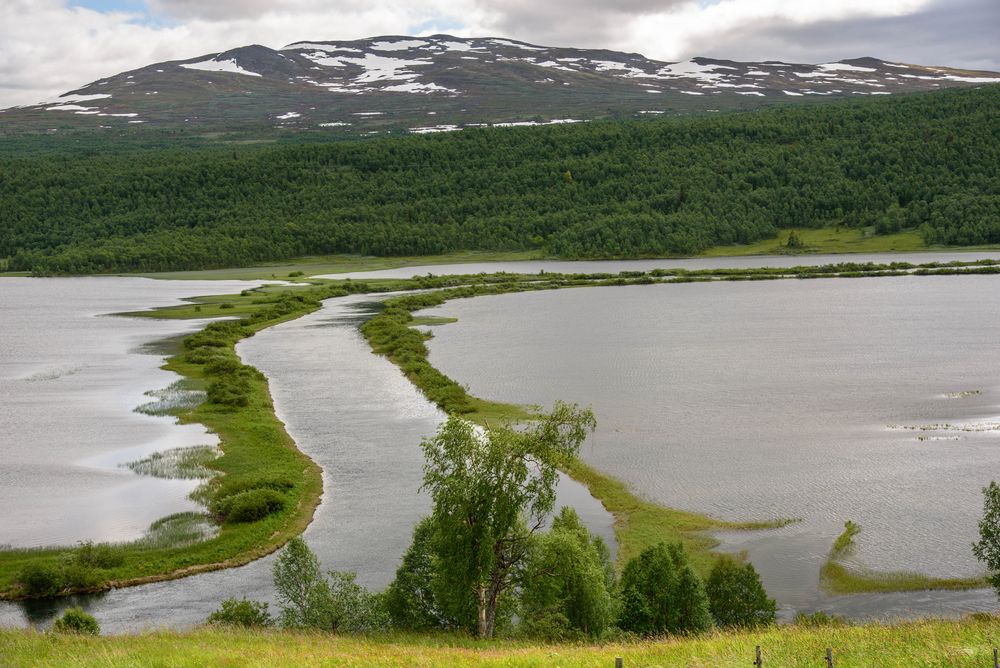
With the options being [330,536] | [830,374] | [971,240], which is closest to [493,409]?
[330,536]

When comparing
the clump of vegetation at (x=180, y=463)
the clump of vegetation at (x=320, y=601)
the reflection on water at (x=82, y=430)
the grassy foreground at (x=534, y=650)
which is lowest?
the reflection on water at (x=82, y=430)

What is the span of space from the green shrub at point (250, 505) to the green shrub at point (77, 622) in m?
11.2

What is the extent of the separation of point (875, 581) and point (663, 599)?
890 centimetres

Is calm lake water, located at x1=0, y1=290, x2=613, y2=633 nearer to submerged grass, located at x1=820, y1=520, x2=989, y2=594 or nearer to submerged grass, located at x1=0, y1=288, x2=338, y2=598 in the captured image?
submerged grass, located at x1=0, y1=288, x2=338, y2=598

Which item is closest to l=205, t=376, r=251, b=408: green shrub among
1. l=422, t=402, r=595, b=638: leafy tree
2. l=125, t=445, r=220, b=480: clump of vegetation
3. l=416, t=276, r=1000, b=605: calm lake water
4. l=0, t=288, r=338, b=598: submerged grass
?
l=0, t=288, r=338, b=598: submerged grass

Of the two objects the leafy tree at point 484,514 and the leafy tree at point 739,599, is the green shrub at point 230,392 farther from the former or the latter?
the leafy tree at point 739,599

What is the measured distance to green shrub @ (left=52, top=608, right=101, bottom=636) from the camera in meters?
27.1

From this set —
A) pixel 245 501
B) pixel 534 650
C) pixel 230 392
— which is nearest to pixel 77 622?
pixel 245 501

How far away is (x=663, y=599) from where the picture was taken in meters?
27.7

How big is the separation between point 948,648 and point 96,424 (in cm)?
5071

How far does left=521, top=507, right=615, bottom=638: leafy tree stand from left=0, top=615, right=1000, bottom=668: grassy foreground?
2.26 m

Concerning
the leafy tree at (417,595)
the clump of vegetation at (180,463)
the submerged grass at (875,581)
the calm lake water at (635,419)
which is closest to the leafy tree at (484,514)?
the leafy tree at (417,595)

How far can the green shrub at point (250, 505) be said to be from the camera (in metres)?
39.3

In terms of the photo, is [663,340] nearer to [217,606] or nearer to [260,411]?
[260,411]
